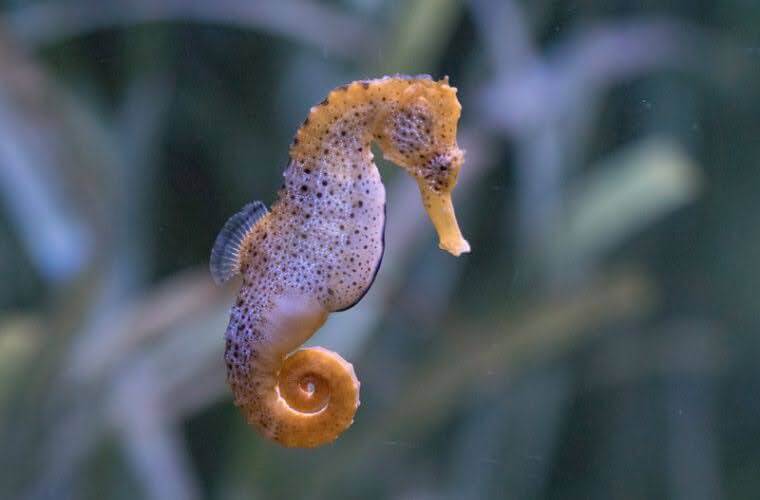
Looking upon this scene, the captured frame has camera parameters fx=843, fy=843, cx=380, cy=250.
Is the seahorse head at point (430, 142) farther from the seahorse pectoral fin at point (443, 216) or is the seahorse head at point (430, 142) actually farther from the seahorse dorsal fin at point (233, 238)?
the seahorse dorsal fin at point (233, 238)

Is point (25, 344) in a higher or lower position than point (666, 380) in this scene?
lower

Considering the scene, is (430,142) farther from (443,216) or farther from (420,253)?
(420,253)

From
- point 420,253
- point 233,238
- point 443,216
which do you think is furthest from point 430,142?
point 420,253

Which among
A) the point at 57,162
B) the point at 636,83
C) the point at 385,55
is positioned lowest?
the point at 57,162

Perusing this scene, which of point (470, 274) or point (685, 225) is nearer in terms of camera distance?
point (470, 274)

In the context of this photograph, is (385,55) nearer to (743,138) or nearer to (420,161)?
(420,161)

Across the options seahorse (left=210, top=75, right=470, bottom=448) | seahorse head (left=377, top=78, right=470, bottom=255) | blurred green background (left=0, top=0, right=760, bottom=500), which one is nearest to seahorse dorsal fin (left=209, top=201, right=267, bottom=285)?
seahorse (left=210, top=75, right=470, bottom=448)

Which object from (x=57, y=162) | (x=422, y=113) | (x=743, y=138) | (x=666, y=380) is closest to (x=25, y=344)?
(x=57, y=162)

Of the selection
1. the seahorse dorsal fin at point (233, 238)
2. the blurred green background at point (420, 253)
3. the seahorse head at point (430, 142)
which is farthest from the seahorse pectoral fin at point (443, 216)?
the blurred green background at point (420, 253)
